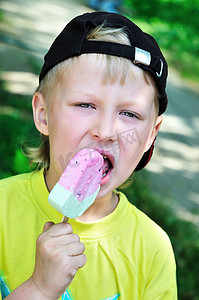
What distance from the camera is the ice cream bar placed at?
5.76 feet

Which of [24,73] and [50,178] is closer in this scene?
[50,178]

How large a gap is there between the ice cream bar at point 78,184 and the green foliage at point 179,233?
223 centimetres

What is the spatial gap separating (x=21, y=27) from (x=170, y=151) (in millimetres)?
4845

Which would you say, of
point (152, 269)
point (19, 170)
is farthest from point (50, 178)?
point (19, 170)

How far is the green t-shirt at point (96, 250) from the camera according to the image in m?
2.10

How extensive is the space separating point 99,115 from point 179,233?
8.64 ft

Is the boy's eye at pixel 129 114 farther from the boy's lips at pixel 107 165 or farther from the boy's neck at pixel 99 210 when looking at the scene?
the boy's neck at pixel 99 210

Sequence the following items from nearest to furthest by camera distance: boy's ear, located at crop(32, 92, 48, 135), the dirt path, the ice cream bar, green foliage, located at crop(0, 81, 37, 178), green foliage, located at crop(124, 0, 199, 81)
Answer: the ice cream bar → boy's ear, located at crop(32, 92, 48, 135) → green foliage, located at crop(0, 81, 37, 178) → the dirt path → green foliage, located at crop(124, 0, 199, 81)

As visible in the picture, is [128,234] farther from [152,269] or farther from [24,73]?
[24,73]

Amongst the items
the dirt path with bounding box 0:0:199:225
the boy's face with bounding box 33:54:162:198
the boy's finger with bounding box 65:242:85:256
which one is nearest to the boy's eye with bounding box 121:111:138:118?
the boy's face with bounding box 33:54:162:198

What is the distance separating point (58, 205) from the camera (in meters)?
1.75

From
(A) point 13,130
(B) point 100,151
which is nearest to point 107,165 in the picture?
(B) point 100,151

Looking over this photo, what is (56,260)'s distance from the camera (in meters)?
1.76

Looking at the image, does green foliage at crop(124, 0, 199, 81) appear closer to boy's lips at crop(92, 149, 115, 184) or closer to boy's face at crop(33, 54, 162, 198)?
boy's face at crop(33, 54, 162, 198)
